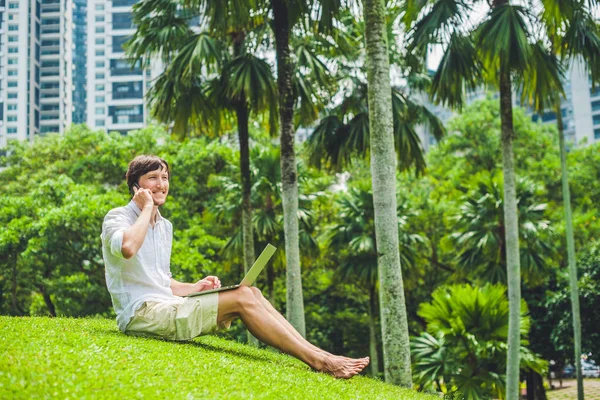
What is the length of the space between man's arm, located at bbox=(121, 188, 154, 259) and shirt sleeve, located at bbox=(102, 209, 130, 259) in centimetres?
5

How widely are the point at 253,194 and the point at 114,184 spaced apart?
8719mm

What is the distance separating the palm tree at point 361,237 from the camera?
23719 millimetres

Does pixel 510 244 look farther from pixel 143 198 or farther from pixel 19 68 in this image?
pixel 19 68

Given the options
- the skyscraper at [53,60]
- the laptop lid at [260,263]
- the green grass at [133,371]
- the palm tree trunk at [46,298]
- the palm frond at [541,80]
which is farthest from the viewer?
the skyscraper at [53,60]

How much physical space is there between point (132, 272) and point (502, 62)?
939cm

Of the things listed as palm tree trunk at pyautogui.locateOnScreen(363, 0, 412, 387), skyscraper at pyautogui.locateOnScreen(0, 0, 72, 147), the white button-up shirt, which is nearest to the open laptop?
the white button-up shirt

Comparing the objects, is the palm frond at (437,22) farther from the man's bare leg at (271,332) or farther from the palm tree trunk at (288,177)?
the man's bare leg at (271,332)

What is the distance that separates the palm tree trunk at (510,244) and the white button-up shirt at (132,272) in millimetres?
9328

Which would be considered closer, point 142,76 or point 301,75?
point 301,75

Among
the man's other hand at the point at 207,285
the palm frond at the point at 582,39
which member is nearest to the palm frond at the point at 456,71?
the palm frond at the point at 582,39

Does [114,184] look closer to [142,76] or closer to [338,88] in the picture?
[338,88]

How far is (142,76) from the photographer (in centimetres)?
10062

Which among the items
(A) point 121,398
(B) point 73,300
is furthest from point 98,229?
(A) point 121,398

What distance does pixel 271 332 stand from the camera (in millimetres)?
5641
